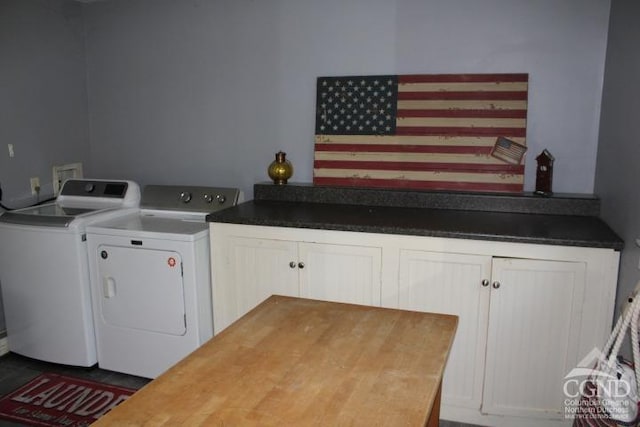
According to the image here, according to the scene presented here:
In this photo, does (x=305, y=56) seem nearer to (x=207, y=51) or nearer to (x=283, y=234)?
(x=207, y=51)

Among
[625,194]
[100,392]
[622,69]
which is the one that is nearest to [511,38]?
[622,69]

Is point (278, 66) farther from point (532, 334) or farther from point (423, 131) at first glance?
point (532, 334)

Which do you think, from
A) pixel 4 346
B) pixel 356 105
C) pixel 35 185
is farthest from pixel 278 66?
pixel 4 346

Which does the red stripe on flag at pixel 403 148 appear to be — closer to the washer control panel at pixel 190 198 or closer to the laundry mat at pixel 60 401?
the washer control panel at pixel 190 198

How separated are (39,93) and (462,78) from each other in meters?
2.81

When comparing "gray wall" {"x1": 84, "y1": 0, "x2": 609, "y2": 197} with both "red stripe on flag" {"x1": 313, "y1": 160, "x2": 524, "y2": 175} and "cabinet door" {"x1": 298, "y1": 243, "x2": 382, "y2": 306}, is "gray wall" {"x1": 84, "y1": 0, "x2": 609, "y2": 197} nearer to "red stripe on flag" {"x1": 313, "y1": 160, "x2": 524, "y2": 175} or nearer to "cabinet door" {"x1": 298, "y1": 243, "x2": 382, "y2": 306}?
"red stripe on flag" {"x1": 313, "y1": 160, "x2": 524, "y2": 175}

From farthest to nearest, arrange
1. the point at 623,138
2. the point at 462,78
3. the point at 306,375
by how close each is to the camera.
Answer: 1. the point at 462,78
2. the point at 623,138
3. the point at 306,375

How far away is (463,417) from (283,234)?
1.31 m

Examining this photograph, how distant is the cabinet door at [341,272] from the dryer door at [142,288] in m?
0.72

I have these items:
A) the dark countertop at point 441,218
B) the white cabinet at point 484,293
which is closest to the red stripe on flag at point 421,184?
the dark countertop at point 441,218

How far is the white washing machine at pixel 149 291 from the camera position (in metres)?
2.87

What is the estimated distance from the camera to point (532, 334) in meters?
2.44

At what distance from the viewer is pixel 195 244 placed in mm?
2844
